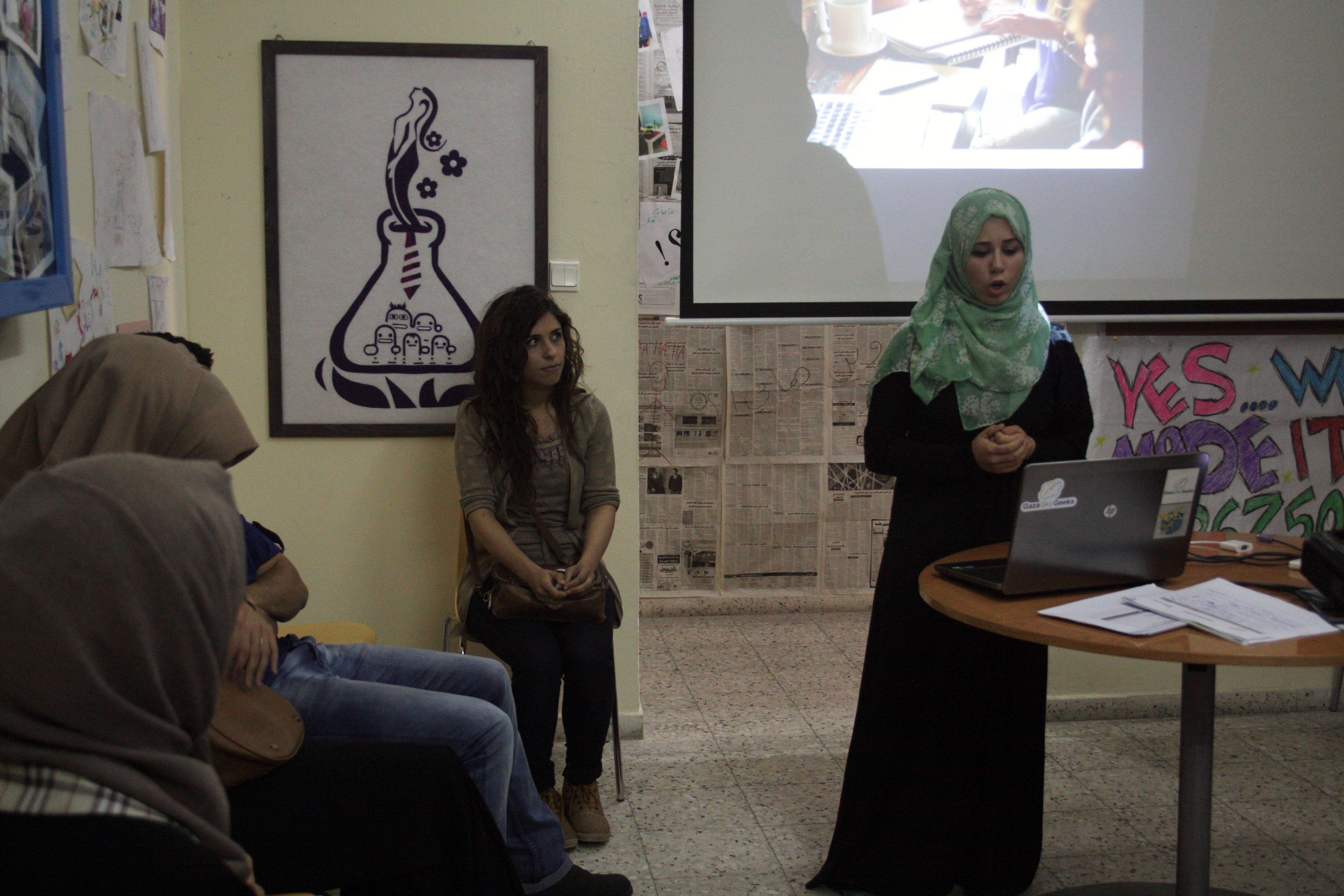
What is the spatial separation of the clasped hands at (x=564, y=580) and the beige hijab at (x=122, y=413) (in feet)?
3.08

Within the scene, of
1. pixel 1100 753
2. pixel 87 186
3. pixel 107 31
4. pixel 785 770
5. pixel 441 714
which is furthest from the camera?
pixel 1100 753

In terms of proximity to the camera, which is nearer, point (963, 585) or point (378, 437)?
point (963, 585)

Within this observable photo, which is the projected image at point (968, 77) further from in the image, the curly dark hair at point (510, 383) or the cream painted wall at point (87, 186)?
the cream painted wall at point (87, 186)

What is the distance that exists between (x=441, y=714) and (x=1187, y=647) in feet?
3.55

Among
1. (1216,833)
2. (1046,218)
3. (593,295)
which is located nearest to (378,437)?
(593,295)

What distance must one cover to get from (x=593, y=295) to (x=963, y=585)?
131 cm

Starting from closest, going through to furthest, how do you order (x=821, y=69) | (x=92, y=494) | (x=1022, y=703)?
1. (x=92, y=494)
2. (x=1022, y=703)
3. (x=821, y=69)

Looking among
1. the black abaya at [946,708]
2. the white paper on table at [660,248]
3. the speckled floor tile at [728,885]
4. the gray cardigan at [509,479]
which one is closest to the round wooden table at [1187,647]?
the black abaya at [946,708]

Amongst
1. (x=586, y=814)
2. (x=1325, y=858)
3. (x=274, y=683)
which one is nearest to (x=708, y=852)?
(x=586, y=814)

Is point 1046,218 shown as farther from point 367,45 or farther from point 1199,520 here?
point 367,45

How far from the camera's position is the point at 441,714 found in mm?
1721

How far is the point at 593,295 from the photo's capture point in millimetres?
2662

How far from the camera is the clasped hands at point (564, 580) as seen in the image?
2.30m

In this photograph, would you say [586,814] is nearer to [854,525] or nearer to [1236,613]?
[1236,613]
